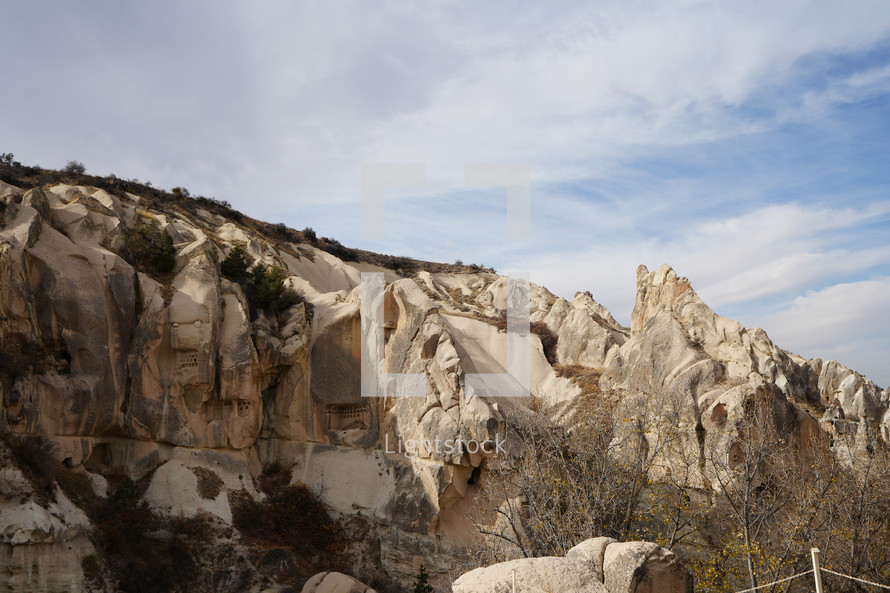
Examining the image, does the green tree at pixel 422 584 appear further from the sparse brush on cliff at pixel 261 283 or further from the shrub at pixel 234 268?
the shrub at pixel 234 268

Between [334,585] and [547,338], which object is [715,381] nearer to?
[547,338]

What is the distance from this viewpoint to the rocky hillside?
23.0 metres

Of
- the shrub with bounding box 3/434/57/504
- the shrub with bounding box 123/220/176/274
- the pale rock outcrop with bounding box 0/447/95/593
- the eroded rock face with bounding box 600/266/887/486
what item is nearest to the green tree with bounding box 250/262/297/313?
the shrub with bounding box 123/220/176/274

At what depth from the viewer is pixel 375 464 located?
90.2 feet

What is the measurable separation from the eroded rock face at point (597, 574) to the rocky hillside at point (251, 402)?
1107cm

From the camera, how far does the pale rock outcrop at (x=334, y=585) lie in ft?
65.9

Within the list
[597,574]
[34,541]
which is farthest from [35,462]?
[597,574]

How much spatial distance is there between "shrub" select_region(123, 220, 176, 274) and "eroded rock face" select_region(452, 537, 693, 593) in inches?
880

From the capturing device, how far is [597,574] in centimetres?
1018

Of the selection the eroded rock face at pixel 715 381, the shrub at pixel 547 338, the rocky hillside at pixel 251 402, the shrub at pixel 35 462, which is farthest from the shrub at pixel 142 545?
the shrub at pixel 547 338

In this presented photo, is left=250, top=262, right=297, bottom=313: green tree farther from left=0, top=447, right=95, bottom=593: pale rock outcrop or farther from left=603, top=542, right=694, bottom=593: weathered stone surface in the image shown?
left=603, top=542, right=694, bottom=593: weathered stone surface

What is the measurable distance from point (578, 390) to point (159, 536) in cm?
1667

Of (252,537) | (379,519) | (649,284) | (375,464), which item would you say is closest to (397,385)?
(375,464)

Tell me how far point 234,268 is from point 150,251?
342 centimetres
